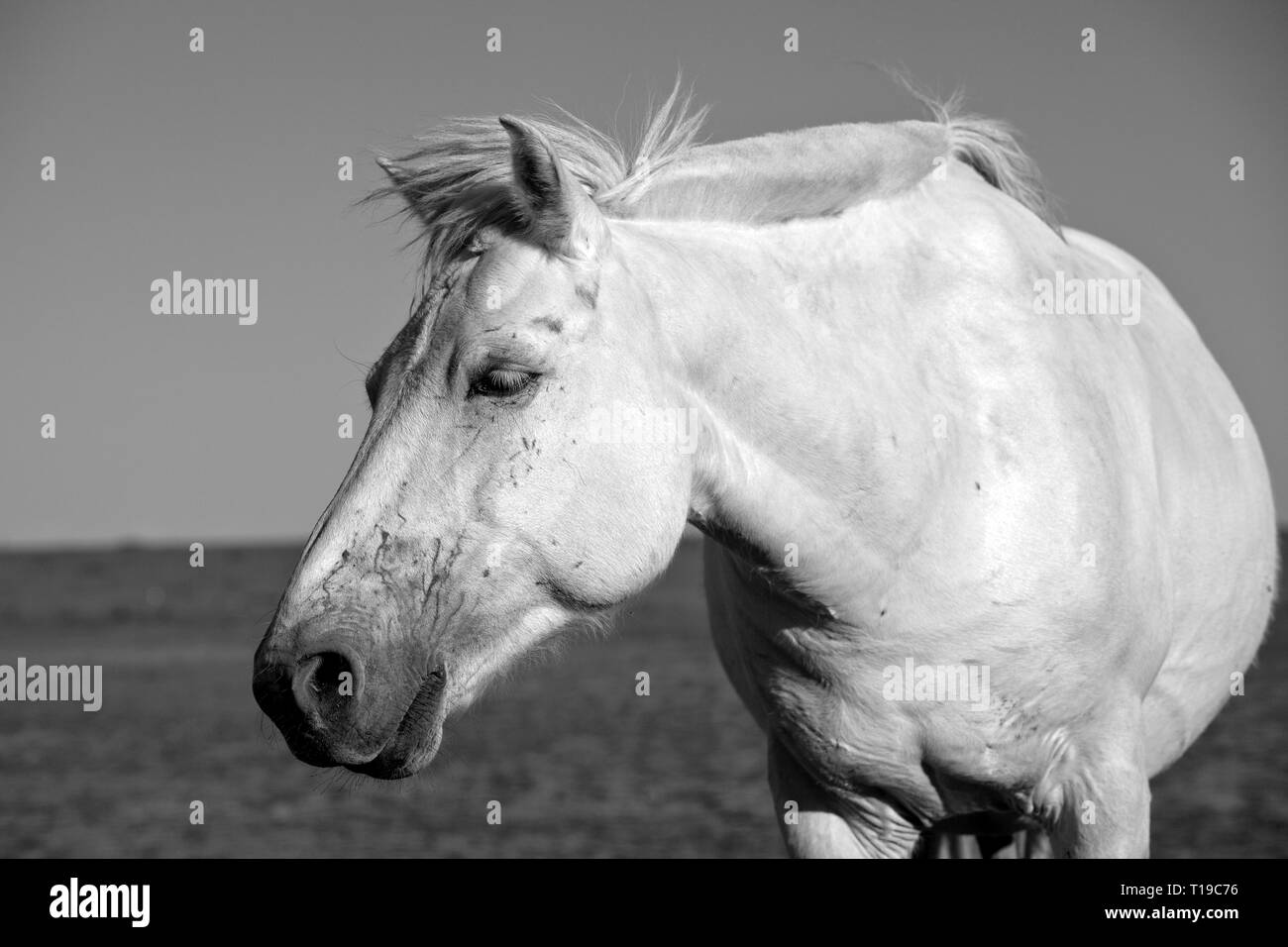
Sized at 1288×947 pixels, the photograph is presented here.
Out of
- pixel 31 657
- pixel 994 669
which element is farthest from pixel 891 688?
pixel 31 657

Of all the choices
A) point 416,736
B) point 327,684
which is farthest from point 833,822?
point 327,684

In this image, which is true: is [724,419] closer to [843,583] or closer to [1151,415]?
[843,583]

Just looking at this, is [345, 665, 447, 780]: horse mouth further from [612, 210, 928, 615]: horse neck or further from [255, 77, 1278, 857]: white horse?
[612, 210, 928, 615]: horse neck

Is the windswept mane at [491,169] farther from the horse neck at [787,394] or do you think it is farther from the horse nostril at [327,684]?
the horse nostril at [327,684]

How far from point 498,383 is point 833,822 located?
1.79 meters

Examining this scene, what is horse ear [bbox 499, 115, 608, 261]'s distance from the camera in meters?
2.54

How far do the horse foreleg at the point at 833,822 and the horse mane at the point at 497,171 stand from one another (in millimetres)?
1640

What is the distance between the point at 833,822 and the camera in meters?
3.62

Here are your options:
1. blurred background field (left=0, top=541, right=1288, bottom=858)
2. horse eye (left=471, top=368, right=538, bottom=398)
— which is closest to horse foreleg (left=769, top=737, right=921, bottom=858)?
blurred background field (left=0, top=541, right=1288, bottom=858)

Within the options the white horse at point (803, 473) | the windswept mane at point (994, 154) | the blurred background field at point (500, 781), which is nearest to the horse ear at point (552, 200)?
the white horse at point (803, 473)

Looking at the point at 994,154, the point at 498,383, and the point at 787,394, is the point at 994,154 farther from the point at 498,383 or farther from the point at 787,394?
the point at 498,383

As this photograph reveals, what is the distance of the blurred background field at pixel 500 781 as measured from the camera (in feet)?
34.9

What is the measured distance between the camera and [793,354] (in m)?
2.96
